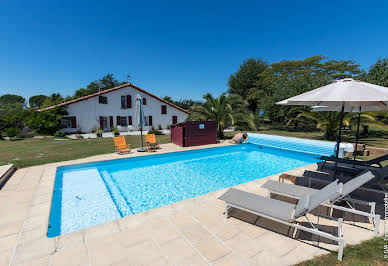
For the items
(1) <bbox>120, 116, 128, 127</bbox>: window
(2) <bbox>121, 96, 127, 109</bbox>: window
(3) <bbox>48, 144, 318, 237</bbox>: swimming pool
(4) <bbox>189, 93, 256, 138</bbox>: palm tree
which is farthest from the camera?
(1) <bbox>120, 116, 128, 127</bbox>: window

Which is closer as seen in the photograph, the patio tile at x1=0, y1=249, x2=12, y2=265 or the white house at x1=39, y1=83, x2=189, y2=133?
the patio tile at x1=0, y1=249, x2=12, y2=265

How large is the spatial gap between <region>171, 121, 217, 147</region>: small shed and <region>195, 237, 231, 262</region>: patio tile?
9.24 metres

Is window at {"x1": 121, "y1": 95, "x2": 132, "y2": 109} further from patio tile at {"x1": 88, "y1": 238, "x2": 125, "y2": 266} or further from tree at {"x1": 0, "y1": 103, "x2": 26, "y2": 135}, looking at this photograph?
patio tile at {"x1": 88, "y1": 238, "x2": 125, "y2": 266}

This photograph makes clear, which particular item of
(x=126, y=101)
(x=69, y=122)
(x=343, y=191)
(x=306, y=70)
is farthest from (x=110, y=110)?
(x=306, y=70)

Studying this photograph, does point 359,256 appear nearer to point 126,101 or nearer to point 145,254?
point 145,254

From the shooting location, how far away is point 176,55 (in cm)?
3297

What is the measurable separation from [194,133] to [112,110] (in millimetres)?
16201

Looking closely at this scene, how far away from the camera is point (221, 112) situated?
563 inches

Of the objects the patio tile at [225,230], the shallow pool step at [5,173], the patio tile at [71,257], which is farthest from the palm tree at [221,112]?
the patio tile at [71,257]

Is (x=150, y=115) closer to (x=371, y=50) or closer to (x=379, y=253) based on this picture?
(x=379, y=253)

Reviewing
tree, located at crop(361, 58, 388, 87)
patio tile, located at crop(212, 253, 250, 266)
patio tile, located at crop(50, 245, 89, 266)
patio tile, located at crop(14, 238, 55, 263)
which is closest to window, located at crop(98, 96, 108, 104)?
patio tile, located at crop(14, 238, 55, 263)

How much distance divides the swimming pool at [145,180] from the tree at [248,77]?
26.5m

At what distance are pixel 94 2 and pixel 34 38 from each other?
9654 mm

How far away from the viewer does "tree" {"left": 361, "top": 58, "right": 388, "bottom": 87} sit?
1560cm
